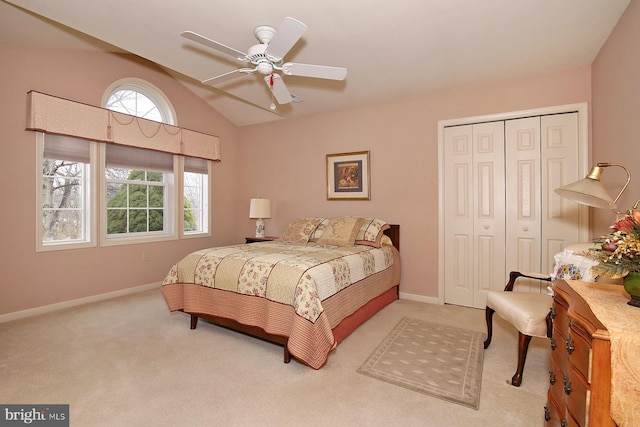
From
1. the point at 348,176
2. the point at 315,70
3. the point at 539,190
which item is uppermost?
the point at 315,70

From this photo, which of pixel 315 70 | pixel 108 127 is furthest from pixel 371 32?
pixel 108 127

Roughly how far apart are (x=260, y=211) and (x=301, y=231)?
1.06 metres

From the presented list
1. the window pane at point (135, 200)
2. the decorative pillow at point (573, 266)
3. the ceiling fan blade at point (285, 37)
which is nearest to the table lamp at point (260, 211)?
the window pane at point (135, 200)

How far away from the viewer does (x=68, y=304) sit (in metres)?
3.51

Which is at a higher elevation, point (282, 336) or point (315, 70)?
point (315, 70)

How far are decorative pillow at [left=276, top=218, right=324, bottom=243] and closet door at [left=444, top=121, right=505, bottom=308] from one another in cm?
165

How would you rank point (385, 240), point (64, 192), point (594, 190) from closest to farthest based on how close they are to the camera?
point (594, 190)
point (64, 192)
point (385, 240)

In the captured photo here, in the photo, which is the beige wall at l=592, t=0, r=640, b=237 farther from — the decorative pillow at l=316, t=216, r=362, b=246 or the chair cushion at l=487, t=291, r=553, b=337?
the decorative pillow at l=316, t=216, r=362, b=246

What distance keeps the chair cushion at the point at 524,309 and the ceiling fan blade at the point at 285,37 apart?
2331 mm

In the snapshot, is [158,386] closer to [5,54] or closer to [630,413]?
[630,413]

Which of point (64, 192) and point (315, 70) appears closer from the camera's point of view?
point (315, 70)

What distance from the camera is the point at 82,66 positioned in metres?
3.59

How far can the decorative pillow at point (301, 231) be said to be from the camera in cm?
395

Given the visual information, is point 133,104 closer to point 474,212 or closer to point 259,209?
point 259,209
